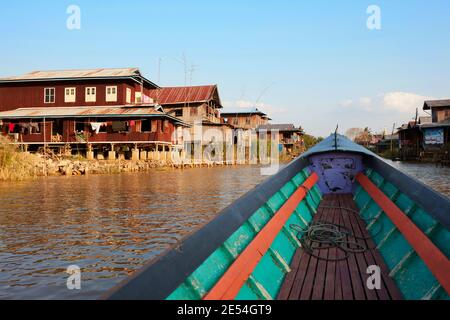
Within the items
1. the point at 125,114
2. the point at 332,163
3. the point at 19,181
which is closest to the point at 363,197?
the point at 332,163

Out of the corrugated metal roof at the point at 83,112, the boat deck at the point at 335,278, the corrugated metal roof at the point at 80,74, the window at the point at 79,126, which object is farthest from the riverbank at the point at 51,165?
the boat deck at the point at 335,278

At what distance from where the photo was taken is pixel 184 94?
160ft

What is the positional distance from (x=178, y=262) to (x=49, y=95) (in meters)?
38.8

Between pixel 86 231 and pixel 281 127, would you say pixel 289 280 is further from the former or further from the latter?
pixel 281 127

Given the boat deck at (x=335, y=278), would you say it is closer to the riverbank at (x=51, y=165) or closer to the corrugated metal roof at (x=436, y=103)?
the riverbank at (x=51, y=165)

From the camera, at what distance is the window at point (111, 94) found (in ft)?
116

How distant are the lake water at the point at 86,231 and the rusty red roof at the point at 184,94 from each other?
1234 inches

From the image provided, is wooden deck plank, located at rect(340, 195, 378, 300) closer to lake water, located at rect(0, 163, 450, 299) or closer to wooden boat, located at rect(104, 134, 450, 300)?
wooden boat, located at rect(104, 134, 450, 300)

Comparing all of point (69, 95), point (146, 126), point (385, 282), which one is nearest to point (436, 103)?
point (146, 126)

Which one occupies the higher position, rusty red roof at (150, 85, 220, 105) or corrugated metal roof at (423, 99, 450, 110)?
rusty red roof at (150, 85, 220, 105)

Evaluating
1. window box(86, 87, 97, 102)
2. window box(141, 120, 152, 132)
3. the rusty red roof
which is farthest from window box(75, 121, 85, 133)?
the rusty red roof

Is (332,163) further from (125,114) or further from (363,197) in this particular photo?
(125,114)

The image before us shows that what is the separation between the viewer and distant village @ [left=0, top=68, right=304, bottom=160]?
3259cm

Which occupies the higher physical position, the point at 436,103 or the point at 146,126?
the point at 436,103
